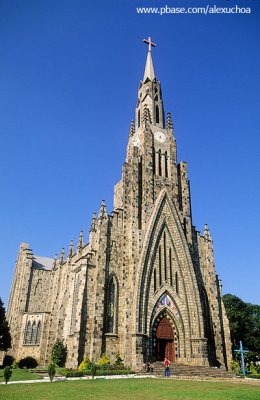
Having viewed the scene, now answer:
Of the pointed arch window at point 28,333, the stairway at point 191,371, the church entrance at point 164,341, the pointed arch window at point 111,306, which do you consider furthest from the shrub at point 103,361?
the pointed arch window at point 28,333

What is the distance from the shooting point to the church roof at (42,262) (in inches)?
2308

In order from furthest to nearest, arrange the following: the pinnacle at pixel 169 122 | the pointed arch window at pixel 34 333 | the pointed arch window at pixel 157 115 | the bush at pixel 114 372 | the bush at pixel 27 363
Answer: the pointed arch window at pixel 157 115, the pinnacle at pixel 169 122, the pointed arch window at pixel 34 333, the bush at pixel 27 363, the bush at pixel 114 372

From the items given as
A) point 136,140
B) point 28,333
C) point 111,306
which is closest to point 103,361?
point 111,306

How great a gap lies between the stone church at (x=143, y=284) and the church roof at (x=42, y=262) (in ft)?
32.2

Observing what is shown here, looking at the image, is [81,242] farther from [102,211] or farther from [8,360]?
[8,360]

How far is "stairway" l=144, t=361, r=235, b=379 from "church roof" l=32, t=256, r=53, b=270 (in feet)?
107

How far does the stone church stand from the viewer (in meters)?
32.1

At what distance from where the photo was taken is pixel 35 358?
44094 mm

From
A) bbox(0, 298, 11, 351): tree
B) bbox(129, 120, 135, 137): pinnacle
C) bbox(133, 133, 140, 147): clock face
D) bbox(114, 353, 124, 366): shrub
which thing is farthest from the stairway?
bbox(129, 120, 135, 137): pinnacle

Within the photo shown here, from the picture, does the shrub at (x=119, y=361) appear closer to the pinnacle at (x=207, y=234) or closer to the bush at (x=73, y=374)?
the bush at (x=73, y=374)

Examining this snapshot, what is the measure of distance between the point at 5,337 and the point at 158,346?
1896 cm

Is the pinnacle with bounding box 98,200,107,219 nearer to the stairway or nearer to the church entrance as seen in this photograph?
the church entrance

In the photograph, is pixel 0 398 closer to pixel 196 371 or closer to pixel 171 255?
pixel 196 371

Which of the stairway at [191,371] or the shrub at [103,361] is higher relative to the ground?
the shrub at [103,361]
